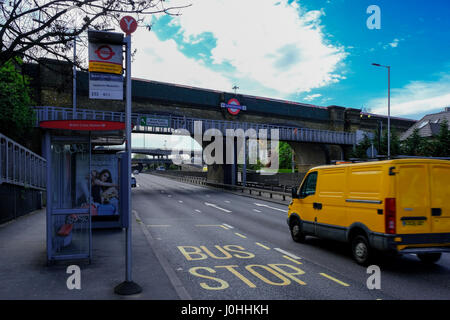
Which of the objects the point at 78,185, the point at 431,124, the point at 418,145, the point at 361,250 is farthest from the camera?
the point at 431,124

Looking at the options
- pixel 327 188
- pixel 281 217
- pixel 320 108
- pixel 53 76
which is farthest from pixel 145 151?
pixel 327 188

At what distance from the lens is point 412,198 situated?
710 cm

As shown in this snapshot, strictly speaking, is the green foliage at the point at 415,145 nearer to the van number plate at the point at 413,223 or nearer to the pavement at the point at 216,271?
the pavement at the point at 216,271

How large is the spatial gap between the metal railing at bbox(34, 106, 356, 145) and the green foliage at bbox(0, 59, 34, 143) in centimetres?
299

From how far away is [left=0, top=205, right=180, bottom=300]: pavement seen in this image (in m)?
5.74

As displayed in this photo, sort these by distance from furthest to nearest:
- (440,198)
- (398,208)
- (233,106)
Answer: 1. (233,106)
2. (440,198)
3. (398,208)

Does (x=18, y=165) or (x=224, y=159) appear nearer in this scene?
(x=18, y=165)

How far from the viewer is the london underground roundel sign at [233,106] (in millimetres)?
46812

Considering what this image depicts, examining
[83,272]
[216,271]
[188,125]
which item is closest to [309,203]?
[216,271]

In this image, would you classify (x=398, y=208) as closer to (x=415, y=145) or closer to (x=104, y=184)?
(x=104, y=184)

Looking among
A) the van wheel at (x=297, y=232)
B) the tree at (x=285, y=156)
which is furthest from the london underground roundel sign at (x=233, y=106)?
the tree at (x=285, y=156)

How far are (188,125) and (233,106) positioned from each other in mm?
13316

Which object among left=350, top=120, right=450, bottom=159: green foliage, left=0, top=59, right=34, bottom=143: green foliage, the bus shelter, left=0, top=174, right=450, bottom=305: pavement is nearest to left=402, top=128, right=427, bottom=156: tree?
left=350, top=120, right=450, bottom=159: green foliage

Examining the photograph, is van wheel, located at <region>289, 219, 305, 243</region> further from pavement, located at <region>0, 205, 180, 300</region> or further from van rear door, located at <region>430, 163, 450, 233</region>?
pavement, located at <region>0, 205, 180, 300</region>
